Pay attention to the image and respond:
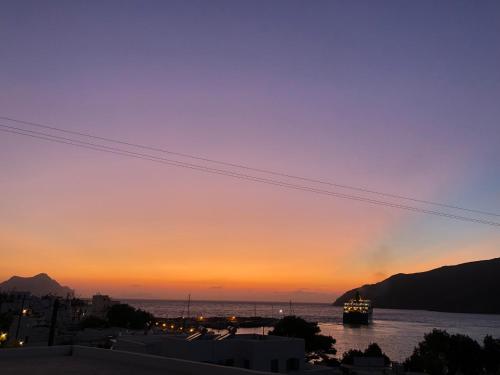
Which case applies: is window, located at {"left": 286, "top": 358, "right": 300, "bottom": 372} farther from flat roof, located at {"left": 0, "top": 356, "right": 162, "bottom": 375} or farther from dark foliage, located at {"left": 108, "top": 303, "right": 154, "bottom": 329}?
dark foliage, located at {"left": 108, "top": 303, "right": 154, "bottom": 329}

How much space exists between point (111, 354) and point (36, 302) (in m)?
109

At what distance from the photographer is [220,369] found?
9.17 m

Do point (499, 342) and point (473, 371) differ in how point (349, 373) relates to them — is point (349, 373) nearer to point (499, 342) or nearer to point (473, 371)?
point (473, 371)

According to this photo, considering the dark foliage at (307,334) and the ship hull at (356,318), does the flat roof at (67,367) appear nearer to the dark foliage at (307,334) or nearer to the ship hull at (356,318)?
the dark foliage at (307,334)

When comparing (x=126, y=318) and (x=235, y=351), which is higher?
(x=126, y=318)

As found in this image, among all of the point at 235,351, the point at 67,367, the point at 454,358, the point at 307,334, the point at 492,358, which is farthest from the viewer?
the point at 307,334

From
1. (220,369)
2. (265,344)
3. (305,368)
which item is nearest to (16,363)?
(220,369)

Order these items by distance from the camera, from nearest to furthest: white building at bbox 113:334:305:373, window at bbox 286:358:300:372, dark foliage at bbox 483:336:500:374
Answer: white building at bbox 113:334:305:373
window at bbox 286:358:300:372
dark foliage at bbox 483:336:500:374

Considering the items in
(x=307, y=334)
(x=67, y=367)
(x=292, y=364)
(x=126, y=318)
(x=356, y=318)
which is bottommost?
(x=292, y=364)

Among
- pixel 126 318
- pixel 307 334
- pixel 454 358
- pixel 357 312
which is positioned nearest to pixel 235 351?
pixel 454 358

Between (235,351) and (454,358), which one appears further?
(454,358)

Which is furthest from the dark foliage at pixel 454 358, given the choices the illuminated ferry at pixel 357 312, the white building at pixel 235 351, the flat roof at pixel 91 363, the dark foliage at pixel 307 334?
the illuminated ferry at pixel 357 312

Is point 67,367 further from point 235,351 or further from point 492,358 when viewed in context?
point 492,358

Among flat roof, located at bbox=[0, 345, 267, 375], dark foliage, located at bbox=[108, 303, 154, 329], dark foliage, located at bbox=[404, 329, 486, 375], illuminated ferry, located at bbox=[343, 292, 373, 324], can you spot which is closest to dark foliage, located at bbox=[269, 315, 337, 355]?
dark foliage, located at bbox=[404, 329, 486, 375]
